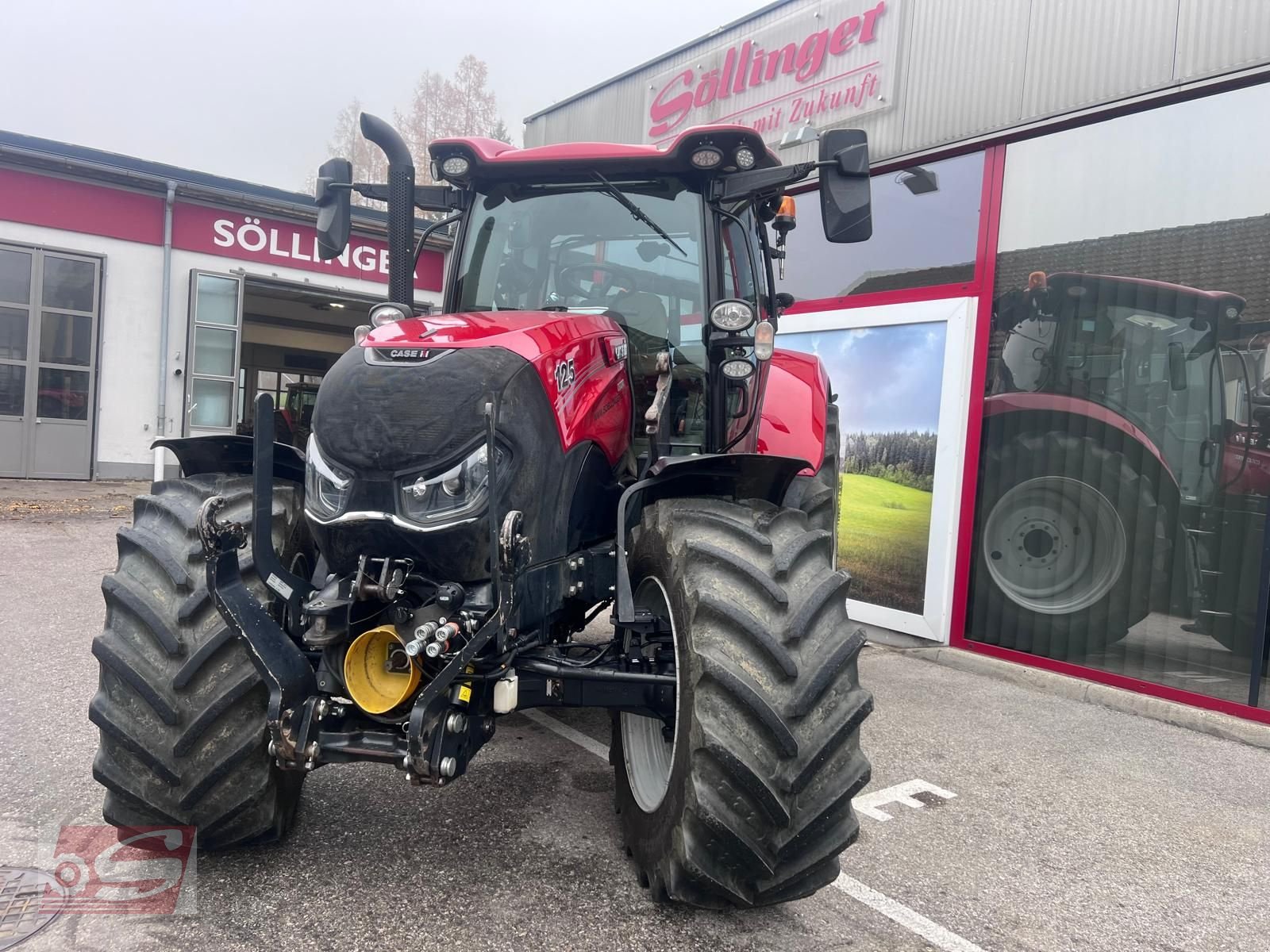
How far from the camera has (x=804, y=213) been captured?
25.9 feet

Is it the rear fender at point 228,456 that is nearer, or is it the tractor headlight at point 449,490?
the tractor headlight at point 449,490

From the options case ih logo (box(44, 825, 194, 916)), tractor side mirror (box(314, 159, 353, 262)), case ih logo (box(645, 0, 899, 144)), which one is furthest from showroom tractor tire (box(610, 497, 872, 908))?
case ih logo (box(645, 0, 899, 144))

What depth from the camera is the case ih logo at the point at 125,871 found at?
251cm

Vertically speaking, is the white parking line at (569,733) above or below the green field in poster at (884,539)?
below

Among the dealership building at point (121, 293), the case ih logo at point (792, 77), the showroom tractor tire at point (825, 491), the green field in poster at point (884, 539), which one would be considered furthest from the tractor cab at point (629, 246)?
the dealership building at point (121, 293)

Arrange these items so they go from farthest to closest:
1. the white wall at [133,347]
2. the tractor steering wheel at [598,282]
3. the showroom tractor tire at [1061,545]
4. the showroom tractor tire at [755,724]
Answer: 1. the white wall at [133,347]
2. the showroom tractor tire at [1061,545]
3. the tractor steering wheel at [598,282]
4. the showroom tractor tire at [755,724]

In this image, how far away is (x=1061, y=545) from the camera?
601 centimetres

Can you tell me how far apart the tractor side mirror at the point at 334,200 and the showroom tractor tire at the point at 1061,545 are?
15.2 feet

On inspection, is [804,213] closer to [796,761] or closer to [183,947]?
[796,761]

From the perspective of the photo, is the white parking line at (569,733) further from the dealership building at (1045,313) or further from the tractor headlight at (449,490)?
the dealership building at (1045,313)

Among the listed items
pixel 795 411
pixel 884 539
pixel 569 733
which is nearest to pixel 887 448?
pixel 884 539

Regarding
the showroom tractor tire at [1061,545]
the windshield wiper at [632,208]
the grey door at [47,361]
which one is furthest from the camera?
the grey door at [47,361]

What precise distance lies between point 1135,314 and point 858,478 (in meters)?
2.43

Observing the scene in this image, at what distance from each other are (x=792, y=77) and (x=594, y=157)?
5.32 meters
